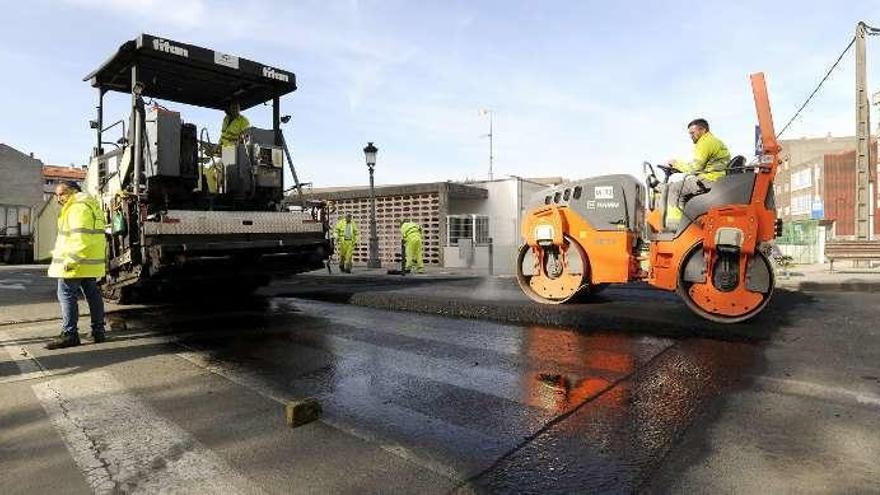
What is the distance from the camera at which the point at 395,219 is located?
20688mm

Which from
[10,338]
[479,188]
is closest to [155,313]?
[10,338]

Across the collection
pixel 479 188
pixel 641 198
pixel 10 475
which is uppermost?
pixel 479 188

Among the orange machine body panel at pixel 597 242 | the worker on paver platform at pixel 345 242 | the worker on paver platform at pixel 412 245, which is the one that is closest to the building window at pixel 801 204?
the worker on paver platform at pixel 412 245

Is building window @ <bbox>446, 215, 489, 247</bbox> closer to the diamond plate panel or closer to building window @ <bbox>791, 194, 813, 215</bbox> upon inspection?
the diamond plate panel

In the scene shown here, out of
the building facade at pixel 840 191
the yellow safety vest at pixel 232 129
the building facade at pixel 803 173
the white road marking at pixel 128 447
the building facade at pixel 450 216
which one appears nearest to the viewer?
the white road marking at pixel 128 447

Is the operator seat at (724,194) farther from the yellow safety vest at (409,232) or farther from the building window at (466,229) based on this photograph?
the building window at (466,229)

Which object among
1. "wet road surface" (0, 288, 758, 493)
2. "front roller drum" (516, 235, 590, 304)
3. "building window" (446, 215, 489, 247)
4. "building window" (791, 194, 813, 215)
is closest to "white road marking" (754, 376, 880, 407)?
"wet road surface" (0, 288, 758, 493)

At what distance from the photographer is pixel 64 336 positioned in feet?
16.8

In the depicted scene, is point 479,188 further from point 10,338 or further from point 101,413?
point 101,413

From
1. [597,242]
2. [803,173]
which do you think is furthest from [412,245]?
[803,173]

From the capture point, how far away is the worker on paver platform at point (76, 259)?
17.2ft

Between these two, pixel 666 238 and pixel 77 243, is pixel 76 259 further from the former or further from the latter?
pixel 666 238

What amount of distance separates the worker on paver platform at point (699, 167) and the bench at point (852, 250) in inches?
345

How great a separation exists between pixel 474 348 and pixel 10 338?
4.54 meters
